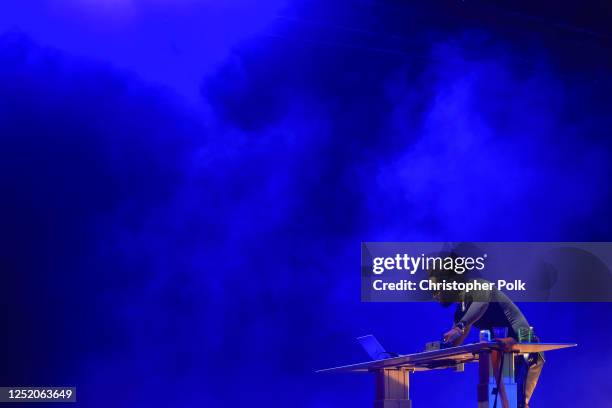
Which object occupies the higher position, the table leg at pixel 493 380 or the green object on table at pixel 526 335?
the green object on table at pixel 526 335

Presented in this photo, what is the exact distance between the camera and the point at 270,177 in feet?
19.7

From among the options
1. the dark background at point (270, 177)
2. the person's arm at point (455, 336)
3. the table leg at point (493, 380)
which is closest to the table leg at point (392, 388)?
the person's arm at point (455, 336)

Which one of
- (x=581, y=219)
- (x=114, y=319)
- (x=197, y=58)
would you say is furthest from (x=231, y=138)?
(x=581, y=219)

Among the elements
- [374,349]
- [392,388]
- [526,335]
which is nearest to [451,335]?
[526,335]

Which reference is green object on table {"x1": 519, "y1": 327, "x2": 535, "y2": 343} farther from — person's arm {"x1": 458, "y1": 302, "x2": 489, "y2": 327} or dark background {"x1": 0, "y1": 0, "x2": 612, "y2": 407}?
dark background {"x1": 0, "y1": 0, "x2": 612, "y2": 407}

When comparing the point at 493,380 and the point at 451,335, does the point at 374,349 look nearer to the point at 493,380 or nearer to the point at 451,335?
the point at 451,335

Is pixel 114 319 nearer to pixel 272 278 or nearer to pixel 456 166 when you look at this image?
pixel 272 278

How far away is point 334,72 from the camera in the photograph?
6.07 metres

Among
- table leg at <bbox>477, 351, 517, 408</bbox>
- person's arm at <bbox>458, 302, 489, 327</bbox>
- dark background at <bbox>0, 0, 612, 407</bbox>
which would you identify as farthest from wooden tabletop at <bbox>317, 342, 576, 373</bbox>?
dark background at <bbox>0, 0, 612, 407</bbox>

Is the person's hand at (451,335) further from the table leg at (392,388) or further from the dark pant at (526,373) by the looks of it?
the table leg at (392,388)

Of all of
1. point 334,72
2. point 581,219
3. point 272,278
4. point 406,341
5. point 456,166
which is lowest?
point 406,341

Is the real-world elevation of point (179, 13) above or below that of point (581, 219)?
above

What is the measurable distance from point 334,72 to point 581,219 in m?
2.17

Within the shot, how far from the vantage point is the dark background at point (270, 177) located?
19.0 ft
